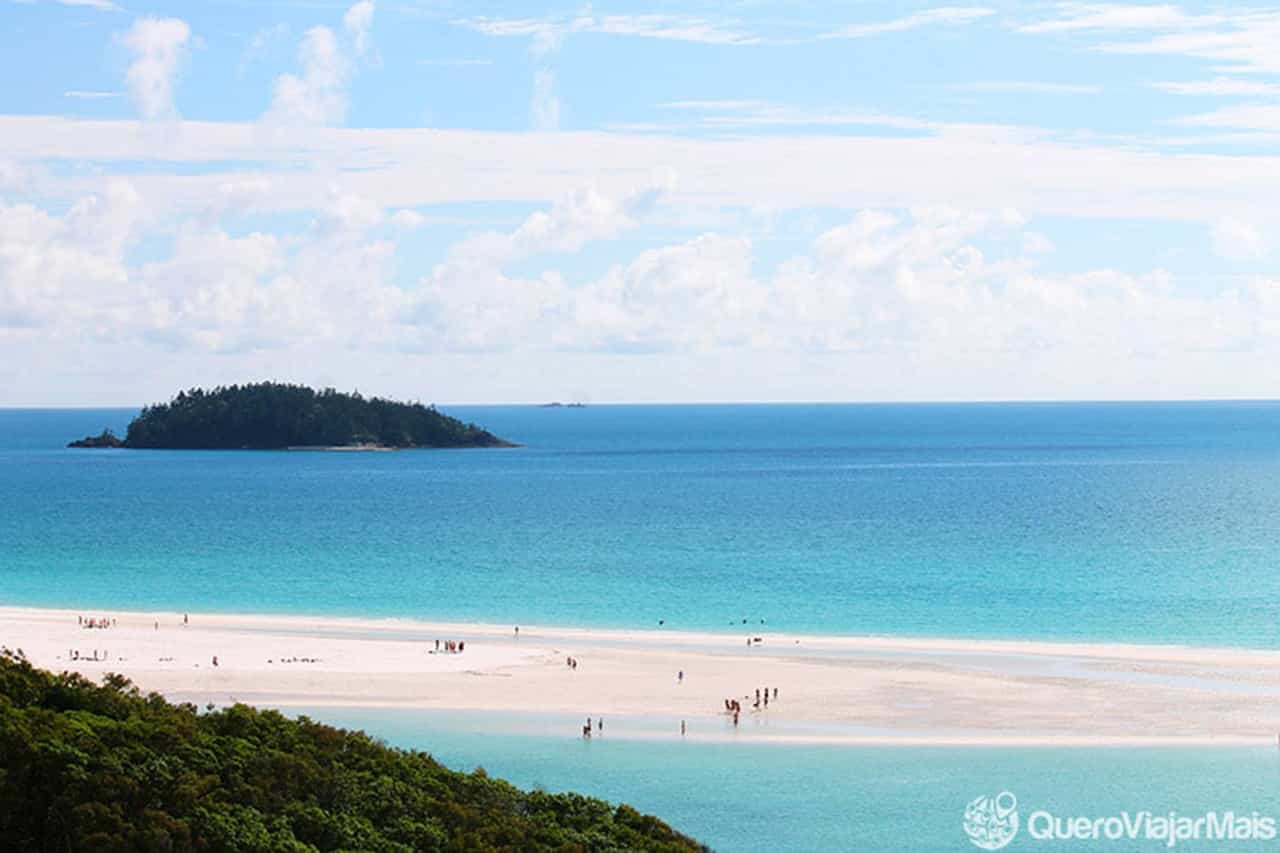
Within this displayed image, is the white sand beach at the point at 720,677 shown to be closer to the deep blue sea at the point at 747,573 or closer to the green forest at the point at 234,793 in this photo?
the deep blue sea at the point at 747,573

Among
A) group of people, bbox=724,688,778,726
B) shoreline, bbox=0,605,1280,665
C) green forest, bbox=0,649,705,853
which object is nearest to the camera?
green forest, bbox=0,649,705,853

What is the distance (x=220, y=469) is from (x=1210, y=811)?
155m

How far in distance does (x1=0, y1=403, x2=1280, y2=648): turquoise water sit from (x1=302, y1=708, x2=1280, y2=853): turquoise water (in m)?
22.4

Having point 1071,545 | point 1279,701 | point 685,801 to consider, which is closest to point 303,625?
point 685,801

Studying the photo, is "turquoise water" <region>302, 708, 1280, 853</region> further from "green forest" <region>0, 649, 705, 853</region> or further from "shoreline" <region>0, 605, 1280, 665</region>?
"shoreline" <region>0, 605, 1280, 665</region>

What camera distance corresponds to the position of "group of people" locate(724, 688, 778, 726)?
156 feet

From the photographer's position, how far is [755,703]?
4916 cm

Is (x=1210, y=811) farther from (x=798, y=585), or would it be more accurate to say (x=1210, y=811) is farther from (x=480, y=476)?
(x=480, y=476)

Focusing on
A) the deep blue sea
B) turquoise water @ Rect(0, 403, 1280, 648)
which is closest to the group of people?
the deep blue sea

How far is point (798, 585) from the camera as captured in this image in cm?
7856

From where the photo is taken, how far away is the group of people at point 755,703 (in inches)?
1867

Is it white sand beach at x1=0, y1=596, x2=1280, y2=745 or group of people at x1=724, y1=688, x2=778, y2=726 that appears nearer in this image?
white sand beach at x1=0, y1=596, x2=1280, y2=745

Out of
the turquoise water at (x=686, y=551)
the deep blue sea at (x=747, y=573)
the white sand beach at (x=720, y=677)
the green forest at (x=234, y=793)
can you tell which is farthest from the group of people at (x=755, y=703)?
the green forest at (x=234, y=793)

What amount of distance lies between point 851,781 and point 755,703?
397 inches
